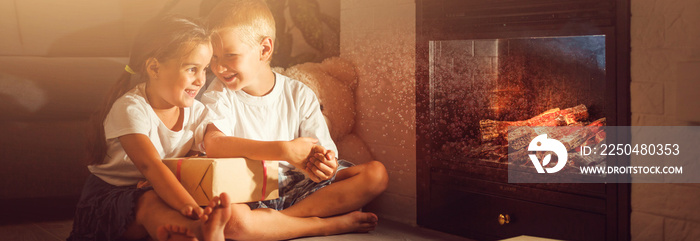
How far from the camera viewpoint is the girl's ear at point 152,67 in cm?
112

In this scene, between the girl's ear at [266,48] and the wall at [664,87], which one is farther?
the girl's ear at [266,48]

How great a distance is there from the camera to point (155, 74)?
112cm

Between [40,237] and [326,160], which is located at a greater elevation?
[326,160]

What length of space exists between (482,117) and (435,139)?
12cm

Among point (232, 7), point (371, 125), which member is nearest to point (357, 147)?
point (371, 125)

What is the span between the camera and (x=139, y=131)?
3.65ft

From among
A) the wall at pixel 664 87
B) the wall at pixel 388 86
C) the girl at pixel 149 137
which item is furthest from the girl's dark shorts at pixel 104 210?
the wall at pixel 664 87

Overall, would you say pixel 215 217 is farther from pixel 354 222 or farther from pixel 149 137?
pixel 354 222

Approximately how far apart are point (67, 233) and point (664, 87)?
3.77ft

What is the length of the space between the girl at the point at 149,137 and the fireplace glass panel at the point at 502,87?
0.54 m

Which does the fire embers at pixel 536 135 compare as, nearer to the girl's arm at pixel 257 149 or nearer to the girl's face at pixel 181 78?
the girl's arm at pixel 257 149

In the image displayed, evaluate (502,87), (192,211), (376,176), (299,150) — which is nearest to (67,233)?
(192,211)

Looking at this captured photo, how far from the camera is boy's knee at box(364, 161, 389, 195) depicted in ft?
4.62

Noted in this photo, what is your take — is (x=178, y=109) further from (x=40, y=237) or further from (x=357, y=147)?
(x=357, y=147)
